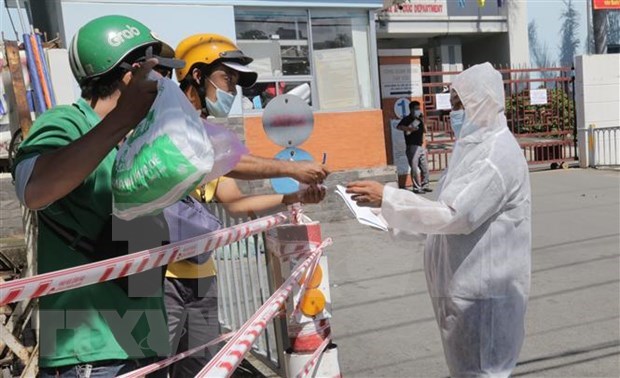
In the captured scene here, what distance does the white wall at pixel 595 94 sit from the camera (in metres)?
13.9

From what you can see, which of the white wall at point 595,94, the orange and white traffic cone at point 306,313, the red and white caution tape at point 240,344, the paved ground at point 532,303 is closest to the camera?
the red and white caution tape at point 240,344

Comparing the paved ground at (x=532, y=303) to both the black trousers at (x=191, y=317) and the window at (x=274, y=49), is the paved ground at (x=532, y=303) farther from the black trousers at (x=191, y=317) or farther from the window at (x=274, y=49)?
the window at (x=274, y=49)

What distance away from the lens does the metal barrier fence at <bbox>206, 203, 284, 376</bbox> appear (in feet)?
12.8

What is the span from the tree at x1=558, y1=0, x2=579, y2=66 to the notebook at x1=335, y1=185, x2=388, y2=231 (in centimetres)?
2375

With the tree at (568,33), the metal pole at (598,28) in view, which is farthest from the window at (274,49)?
the tree at (568,33)

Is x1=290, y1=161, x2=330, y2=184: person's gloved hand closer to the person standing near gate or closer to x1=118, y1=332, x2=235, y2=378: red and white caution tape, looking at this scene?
x1=118, y1=332, x2=235, y2=378: red and white caution tape

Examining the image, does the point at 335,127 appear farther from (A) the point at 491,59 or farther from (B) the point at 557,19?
(B) the point at 557,19

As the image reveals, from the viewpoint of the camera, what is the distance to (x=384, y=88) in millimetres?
11969

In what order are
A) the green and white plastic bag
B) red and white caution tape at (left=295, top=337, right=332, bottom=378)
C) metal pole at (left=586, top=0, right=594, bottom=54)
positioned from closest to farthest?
the green and white plastic bag < red and white caution tape at (left=295, top=337, right=332, bottom=378) < metal pole at (left=586, top=0, right=594, bottom=54)

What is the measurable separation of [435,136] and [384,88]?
3120 millimetres

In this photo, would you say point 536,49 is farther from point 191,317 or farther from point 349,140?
point 191,317

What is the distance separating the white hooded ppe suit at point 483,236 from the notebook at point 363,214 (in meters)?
0.05

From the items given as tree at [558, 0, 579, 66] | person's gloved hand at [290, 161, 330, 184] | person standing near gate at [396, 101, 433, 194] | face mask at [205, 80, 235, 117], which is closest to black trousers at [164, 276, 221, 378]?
person's gloved hand at [290, 161, 330, 184]

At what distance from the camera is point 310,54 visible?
9.89 metres
